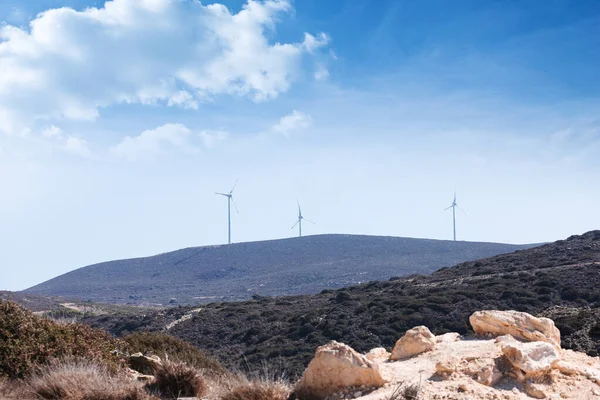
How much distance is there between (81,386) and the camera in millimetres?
9445

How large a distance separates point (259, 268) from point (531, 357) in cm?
12446

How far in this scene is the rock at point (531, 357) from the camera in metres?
8.55

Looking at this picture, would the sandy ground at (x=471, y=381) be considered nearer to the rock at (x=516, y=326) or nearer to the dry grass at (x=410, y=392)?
the dry grass at (x=410, y=392)

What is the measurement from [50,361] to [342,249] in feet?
413

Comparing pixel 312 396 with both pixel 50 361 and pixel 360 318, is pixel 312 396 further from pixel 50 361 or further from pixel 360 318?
pixel 360 318

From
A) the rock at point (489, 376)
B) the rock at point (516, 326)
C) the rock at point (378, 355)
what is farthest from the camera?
the rock at point (378, 355)

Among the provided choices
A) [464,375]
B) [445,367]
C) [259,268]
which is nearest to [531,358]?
[464,375]

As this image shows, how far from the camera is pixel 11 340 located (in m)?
11.7

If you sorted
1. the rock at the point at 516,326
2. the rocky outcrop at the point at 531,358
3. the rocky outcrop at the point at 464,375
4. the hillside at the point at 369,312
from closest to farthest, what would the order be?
the rocky outcrop at the point at 464,375 → the rocky outcrop at the point at 531,358 → the rock at the point at 516,326 → the hillside at the point at 369,312

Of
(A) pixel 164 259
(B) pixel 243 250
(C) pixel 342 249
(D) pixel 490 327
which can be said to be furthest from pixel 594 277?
(A) pixel 164 259

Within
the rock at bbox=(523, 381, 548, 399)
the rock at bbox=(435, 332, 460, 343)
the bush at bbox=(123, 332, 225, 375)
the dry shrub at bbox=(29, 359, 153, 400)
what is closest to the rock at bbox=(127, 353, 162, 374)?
the bush at bbox=(123, 332, 225, 375)

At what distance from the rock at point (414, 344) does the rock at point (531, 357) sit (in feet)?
4.48

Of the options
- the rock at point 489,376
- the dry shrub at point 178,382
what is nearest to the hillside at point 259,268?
the dry shrub at point 178,382

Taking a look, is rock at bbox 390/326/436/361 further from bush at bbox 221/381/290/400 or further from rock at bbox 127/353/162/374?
rock at bbox 127/353/162/374
